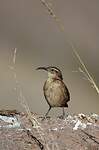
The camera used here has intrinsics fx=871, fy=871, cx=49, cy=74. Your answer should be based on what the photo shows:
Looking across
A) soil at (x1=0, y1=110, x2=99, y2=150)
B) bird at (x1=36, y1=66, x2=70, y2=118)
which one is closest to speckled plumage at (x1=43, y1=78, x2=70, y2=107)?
bird at (x1=36, y1=66, x2=70, y2=118)

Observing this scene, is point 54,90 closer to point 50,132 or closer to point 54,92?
point 54,92

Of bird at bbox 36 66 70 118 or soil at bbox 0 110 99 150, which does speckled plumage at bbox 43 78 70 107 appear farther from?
soil at bbox 0 110 99 150

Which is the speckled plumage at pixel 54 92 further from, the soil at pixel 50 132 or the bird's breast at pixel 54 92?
the soil at pixel 50 132

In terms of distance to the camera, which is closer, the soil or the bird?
the soil

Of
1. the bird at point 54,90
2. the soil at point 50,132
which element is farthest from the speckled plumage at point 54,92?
the soil at point 50,132

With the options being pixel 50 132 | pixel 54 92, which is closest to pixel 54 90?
pixel 54 92

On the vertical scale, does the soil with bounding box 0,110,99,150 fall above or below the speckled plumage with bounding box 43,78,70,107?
below

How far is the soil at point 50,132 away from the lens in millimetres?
8352

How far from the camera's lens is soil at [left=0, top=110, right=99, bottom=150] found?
27.4ft

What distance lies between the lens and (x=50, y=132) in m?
8.65

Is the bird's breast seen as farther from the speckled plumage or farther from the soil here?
the soil

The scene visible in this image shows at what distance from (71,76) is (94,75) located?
2.65 ft

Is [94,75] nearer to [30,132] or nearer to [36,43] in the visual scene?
[36,43]

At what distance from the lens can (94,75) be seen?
18422mm
